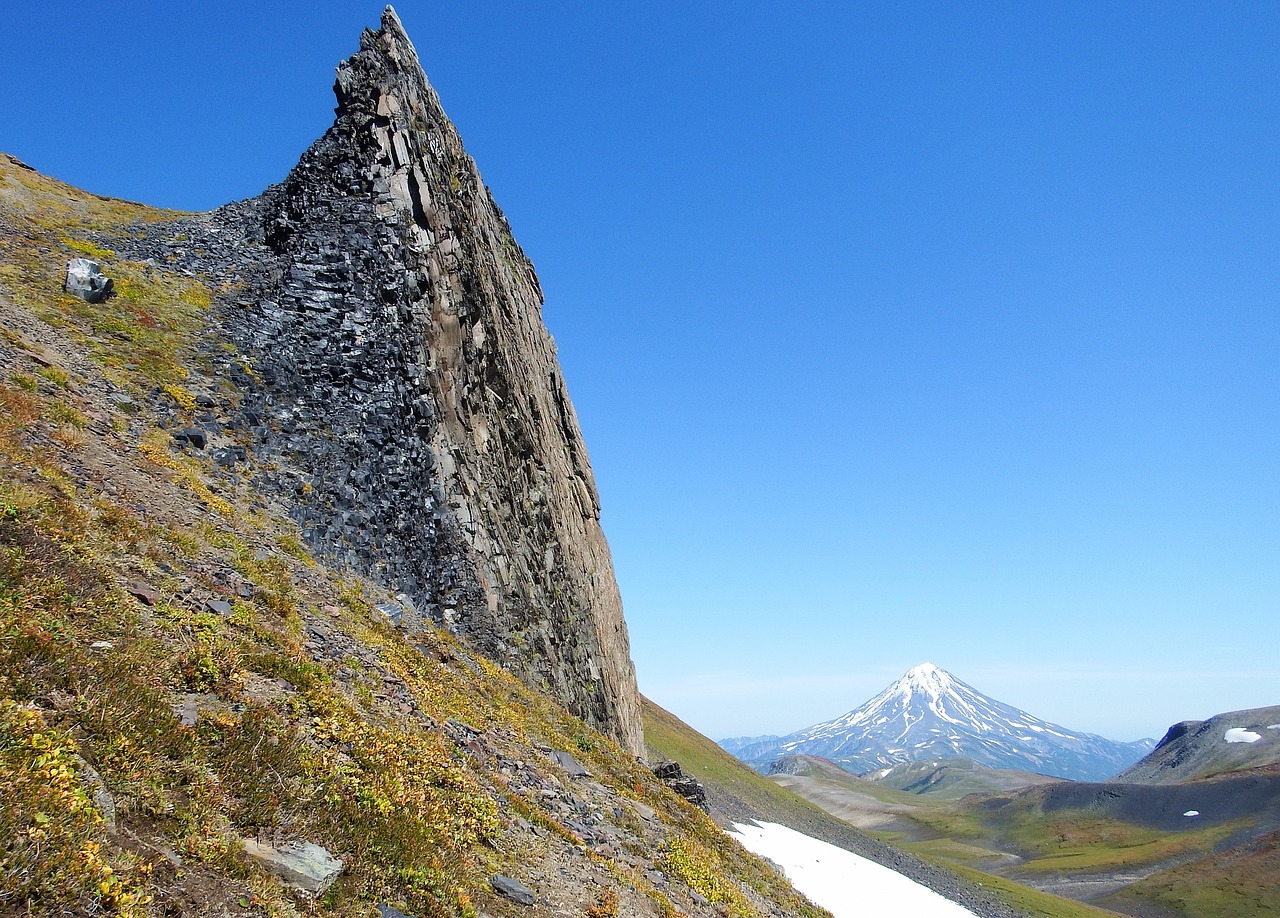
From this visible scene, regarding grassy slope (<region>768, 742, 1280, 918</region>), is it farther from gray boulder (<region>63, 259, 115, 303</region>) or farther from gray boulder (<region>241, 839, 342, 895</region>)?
gray boulder (<region>63, 259, 115, 303</region>)

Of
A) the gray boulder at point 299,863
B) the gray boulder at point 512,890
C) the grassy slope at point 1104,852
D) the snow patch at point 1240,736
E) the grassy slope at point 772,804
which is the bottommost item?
the grassy slope at point 1104,852

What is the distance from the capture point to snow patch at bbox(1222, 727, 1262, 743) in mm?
182250

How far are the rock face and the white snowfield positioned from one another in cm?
2178

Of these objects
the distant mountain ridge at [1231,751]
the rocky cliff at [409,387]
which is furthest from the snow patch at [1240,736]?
the rocky cliff at [409,387]

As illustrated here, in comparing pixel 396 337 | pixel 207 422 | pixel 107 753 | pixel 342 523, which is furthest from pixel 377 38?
pixel 107 753

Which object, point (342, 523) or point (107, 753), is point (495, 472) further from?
point (107, 753)

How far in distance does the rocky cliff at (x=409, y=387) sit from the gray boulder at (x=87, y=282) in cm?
358

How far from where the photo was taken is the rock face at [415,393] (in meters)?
22.5

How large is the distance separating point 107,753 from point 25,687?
3.96 feet

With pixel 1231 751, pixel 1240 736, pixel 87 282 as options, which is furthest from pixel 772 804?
pixel 1240 736

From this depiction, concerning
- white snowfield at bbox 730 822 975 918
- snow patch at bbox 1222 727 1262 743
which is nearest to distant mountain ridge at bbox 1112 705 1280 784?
snow patch at bbox 1222 727 1262 743

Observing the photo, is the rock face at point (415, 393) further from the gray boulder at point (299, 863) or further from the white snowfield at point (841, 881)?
the white snowfield at point (841, 881)

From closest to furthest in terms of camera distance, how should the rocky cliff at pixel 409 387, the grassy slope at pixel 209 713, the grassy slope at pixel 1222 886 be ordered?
the grassy slope at pixel 209 713 < the rocky cliff at pixel 409 387 < the grassy slope at pixel 1222 886

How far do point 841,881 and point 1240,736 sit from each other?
215 meters
